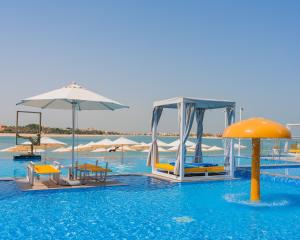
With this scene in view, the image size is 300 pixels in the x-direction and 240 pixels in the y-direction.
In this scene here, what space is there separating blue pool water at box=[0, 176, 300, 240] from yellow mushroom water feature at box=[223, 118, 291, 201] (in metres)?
0.68

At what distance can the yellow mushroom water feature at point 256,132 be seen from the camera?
833 cm

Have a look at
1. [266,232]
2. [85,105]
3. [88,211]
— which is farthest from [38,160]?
[266,232]

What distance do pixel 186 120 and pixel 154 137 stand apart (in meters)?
2.13

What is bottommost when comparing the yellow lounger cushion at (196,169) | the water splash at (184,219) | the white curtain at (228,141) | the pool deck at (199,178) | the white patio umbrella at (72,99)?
the pool deck at (199,178)

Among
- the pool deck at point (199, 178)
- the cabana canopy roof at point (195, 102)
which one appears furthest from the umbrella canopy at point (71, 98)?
the pool deck at point (199, 178)

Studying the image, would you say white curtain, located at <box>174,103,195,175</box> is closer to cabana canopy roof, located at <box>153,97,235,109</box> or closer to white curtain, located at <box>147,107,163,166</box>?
cabana canopy roof, located at <box>153,97,235,109</box>

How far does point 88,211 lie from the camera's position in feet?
25.6

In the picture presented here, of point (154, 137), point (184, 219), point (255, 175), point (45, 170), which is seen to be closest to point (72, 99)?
point (45, 170)

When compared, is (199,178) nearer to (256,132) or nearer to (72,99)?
(256,132)

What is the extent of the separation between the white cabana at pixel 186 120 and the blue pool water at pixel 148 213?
67.8 inches

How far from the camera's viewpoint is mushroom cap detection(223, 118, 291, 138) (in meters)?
8.30

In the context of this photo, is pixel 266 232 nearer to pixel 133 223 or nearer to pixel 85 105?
pixel 133 223

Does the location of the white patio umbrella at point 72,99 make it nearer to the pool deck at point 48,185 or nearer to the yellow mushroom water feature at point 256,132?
the pool deck at point 48,185

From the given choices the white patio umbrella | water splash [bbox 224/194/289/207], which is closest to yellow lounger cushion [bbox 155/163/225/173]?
water splash [bbox 224/194/289/207]
